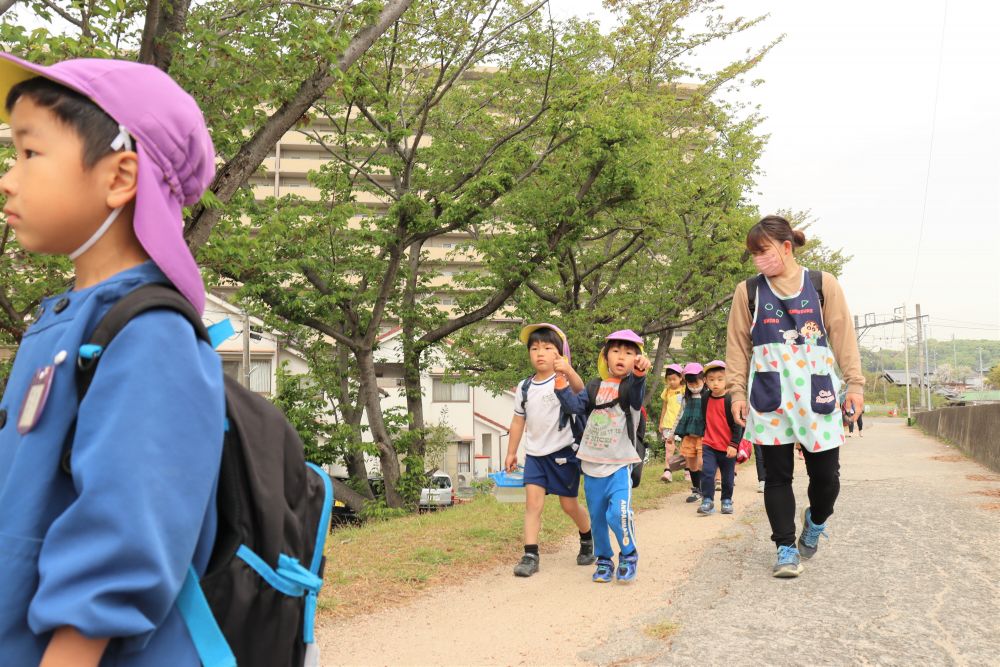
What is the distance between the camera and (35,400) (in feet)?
3.99

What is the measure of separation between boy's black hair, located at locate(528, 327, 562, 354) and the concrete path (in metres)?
1.64

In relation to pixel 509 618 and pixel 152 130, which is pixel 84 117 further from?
pixel 509 618

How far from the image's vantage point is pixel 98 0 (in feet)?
19.0

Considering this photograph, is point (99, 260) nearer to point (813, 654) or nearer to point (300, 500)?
point (300, 500)

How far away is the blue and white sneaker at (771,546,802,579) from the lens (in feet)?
15.4

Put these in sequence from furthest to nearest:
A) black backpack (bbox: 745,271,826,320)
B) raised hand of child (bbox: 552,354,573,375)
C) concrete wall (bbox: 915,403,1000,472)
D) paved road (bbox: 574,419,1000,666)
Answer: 1. concrete wall (bbox: 915,403,1000,472)
2. raised hand of child (bbox: 552,354,573,375)
3. black backpack (bbox: 745,271,826,320)
4. paved road (bbox: 574,419,1000,666)

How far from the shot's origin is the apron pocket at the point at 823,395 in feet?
15.3

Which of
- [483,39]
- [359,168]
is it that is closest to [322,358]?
[359,168]

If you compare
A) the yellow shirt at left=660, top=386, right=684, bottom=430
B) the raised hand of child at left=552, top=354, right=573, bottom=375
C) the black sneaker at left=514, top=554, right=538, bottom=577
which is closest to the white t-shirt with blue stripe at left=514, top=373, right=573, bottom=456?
the raised hand of child at left=552, top=354, right=573, bottom=375

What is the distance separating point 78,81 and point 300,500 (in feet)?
2.68

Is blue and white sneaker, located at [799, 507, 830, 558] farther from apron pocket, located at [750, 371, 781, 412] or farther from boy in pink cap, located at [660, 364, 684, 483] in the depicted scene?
boy in pink cap, located at [660, 364, 684, 483]

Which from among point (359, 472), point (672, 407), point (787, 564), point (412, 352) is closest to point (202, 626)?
point (787, 564)

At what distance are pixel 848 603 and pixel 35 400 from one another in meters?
4.03

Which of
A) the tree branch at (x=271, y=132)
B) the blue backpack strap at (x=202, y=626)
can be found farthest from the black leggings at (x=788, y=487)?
the tree branch at (x=271, y=132)
